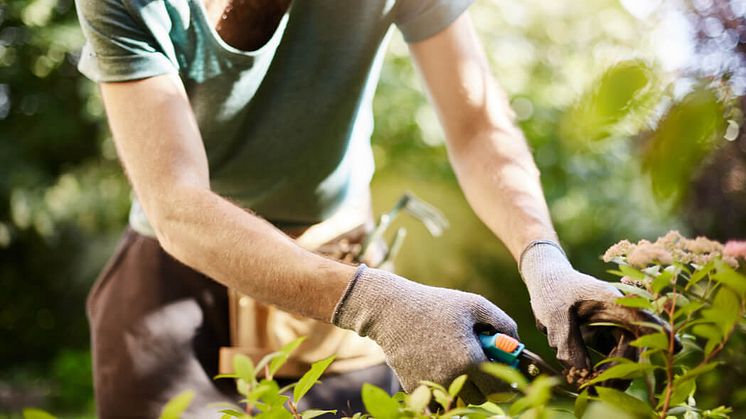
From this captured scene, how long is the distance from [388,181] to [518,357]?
15.6 feet

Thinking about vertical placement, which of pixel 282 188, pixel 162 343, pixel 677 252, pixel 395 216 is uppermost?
pixel 677 252

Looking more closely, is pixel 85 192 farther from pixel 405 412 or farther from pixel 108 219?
pixel 405 412

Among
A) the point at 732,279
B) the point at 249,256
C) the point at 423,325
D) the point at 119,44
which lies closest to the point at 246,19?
the point at 119,44

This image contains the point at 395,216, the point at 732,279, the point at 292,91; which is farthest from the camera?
the point at 395,216

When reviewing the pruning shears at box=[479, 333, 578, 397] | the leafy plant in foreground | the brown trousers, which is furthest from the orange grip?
the brown trousers

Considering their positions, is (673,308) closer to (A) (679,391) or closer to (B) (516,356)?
(A) (679,391)

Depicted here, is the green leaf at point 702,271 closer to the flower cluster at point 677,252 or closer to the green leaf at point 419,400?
the flower cluster at point 677,252

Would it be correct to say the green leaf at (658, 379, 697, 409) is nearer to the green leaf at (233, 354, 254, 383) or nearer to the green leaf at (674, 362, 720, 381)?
the green leaf at (674, 362, 720, 381)

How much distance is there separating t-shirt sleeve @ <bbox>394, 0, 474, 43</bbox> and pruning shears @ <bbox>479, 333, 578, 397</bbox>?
90cm

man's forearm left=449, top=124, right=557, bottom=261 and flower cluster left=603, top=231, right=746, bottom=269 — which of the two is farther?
man's forearm left=449, top=124, right=557, bottom=261

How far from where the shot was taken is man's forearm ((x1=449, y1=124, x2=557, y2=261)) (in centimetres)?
157

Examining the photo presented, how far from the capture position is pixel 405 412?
92 centimetres

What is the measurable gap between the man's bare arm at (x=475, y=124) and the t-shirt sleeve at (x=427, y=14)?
19mm

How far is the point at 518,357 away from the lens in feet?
Answer: 3.66
